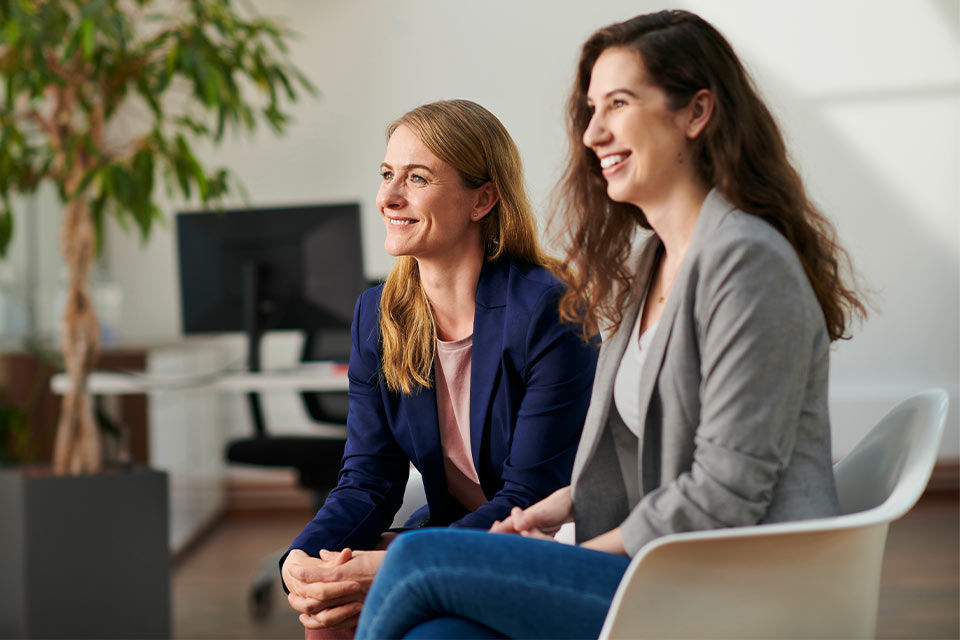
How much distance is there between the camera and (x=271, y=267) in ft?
11.0

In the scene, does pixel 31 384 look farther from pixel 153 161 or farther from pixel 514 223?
pixel 514 223

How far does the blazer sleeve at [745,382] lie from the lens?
1.12m

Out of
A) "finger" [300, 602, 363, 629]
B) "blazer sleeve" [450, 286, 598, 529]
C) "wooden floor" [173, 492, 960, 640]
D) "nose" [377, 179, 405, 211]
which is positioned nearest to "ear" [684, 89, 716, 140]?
"blazer sleeve" [450, 286, 598, 529]

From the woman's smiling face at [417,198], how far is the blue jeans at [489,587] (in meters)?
0.62

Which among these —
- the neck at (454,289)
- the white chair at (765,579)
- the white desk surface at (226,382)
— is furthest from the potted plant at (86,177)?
the white chair at (765,579)

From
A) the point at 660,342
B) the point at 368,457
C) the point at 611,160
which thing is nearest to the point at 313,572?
the point at 368,457

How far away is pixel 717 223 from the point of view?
121 cm

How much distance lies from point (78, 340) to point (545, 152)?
2617 mm

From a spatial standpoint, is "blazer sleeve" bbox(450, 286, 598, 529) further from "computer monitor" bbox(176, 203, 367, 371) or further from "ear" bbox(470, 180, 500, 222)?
"computer monitor" bbox(176, 203, 367, 371)

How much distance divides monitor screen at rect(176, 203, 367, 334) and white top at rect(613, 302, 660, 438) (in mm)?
2029

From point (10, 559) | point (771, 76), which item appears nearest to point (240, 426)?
point (10, 559)

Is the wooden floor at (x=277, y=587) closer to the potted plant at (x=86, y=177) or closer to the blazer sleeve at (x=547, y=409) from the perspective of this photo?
the potted plant at (x=86, y=177)

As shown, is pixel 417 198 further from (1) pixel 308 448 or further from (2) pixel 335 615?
(1) pixel 308 448

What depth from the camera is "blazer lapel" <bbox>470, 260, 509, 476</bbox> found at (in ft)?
5.42
